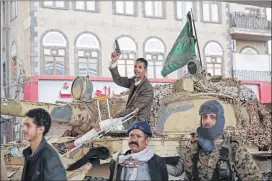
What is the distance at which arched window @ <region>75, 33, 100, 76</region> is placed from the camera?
22.5 meters

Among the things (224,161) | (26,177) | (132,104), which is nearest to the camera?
(26,177)

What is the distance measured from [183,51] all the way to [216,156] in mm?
6200

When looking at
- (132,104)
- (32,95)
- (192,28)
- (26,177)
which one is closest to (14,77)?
(32,95)

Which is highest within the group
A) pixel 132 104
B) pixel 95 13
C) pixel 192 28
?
pixel 95 13

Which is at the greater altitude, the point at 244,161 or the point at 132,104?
the point at 132,104

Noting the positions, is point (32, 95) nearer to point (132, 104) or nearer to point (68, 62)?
point (68, 62)

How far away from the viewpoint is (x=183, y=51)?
1047cm

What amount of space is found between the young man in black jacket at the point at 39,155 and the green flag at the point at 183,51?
21.2 ft

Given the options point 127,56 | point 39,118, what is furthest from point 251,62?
point 39,118

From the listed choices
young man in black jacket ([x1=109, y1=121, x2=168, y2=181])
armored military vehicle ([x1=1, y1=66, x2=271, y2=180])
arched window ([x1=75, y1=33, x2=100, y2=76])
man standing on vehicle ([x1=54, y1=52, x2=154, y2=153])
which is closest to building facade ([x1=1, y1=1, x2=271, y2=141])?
arched window ([x1=75, y1=33, x2=100, y2=76])

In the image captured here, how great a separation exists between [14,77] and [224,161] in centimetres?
1862

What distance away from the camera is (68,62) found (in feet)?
72.7

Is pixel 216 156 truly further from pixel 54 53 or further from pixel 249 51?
pixel 249 51

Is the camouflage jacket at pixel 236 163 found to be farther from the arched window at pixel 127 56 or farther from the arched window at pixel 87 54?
the arched window at pixel 127 56
